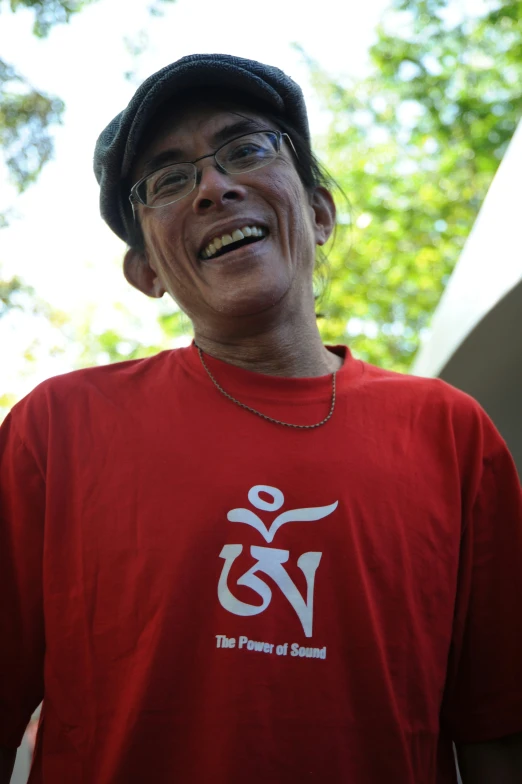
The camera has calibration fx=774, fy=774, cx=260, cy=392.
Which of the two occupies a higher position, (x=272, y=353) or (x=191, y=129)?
(x=191, y=129)

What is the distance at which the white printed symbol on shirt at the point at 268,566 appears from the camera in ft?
5.05

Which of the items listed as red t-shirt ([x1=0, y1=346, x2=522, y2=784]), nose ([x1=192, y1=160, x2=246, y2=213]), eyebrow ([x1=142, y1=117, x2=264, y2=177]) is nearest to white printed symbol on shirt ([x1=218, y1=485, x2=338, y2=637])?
red t-shirt ([x1=0, y1=346, x2=522, y2=784])

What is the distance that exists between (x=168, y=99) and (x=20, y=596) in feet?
4.02

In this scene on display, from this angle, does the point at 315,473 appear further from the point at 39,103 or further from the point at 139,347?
the point at 139,347

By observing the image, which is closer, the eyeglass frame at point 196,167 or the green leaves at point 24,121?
the eyeglass frame at point 196,167

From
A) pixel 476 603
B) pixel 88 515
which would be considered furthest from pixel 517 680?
pixel 88 515

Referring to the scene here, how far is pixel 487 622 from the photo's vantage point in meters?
1.77

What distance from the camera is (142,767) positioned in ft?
4.75

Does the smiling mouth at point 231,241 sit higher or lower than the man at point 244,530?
higher

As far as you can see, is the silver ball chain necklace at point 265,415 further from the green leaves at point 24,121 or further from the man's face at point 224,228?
the green leaves at point 24,121

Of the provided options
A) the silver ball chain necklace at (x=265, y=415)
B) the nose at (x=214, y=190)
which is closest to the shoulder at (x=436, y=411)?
the silver ball chain necklace at (x=265, y=415)

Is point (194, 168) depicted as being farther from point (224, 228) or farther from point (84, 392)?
point (84, 392)

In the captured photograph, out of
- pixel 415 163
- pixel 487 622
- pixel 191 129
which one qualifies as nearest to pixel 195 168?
pixel 191 129

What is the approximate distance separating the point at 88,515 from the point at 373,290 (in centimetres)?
996
